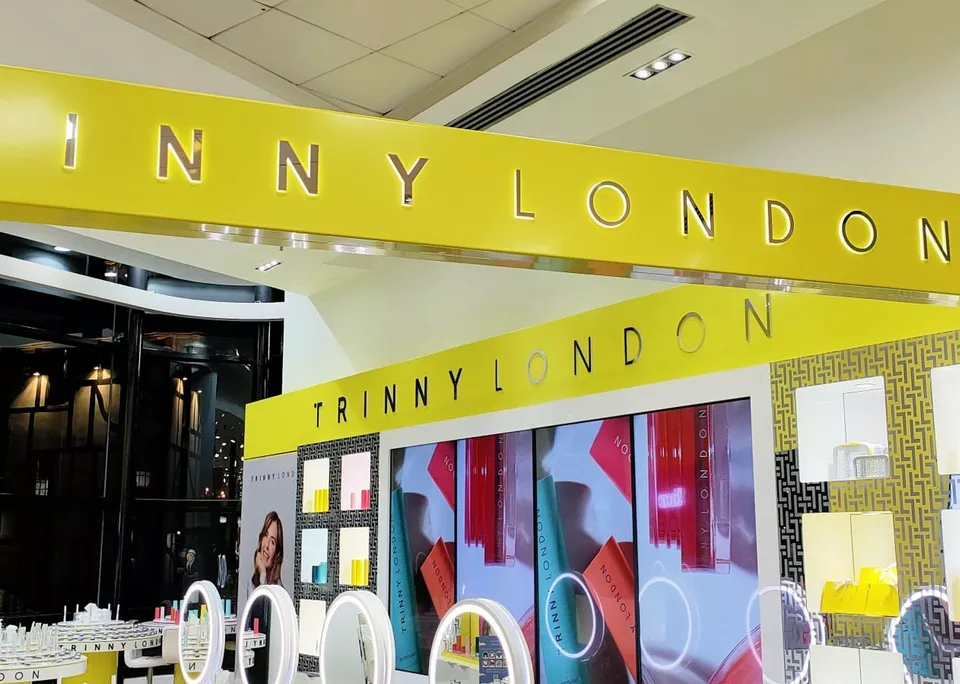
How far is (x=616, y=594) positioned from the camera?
4.62 meters

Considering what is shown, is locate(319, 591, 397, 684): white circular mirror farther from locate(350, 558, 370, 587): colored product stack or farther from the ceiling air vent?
the ceiling air vent

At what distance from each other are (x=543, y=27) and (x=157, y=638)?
6764mm

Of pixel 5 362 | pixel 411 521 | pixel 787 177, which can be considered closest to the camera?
pixel 787 177

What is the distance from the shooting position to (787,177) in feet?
8.92

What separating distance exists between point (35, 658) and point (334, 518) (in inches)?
94.6

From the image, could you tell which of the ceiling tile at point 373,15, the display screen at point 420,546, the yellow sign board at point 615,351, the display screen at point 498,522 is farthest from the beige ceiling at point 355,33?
the display screen at point 420,546

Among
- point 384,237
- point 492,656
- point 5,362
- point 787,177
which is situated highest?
point 5,362

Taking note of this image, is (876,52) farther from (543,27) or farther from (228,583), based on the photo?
(228,583)

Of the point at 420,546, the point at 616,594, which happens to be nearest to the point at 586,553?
the point at 616,594

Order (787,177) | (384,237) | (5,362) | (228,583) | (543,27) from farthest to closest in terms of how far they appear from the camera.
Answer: (228,583) < (5,362) < (543,27) < (787,177) < (384,237)

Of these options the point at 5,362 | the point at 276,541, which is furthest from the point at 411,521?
the point at 5,362

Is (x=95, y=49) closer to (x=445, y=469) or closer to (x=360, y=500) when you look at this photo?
(x=445, y=469)

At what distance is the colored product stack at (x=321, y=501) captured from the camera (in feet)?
22.7

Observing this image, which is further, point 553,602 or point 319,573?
A: point 319,573
